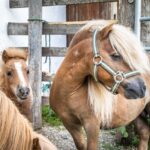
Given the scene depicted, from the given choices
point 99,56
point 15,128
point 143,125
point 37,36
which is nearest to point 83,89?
point 99,56

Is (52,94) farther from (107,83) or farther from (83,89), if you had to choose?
(107,83)

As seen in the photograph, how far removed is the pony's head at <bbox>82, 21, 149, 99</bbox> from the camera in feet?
11.1

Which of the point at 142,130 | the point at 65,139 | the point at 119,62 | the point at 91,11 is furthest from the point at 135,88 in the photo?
the point at 91,11

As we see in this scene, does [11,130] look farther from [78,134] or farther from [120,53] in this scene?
[78,134]

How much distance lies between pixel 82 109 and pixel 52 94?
370mm

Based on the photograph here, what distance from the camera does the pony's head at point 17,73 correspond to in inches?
166

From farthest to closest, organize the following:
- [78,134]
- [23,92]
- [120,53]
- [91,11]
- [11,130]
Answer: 1. [91,11]
2. [23,92]
3. [78,134]
4. [120,53]
5. [11,130]

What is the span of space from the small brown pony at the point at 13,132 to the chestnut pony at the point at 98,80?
178cm

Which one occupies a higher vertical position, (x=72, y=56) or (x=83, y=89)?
(x=72, y=56)

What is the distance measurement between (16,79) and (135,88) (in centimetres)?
140

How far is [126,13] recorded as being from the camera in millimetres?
4887

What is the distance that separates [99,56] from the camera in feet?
11.6

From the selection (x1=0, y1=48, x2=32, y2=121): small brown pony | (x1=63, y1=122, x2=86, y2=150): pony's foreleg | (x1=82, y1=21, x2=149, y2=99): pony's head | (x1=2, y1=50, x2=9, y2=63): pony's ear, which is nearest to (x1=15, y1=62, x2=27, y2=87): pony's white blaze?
(x1=0, y1=48, x2=32, y2=121): small brown pony

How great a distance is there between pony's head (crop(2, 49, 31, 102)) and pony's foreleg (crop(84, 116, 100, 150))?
750mm
